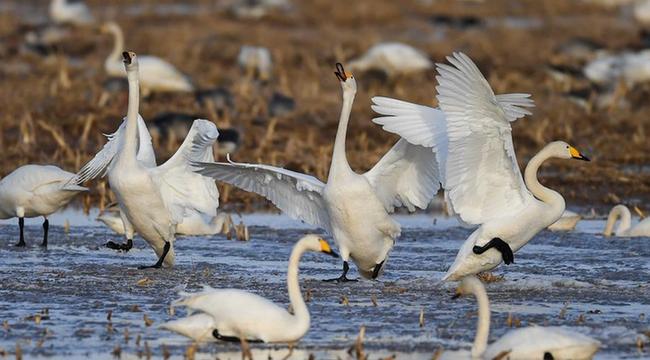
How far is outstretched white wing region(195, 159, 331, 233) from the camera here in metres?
10.1

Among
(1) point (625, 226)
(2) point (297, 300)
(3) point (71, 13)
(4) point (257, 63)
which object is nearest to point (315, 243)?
(2) point (297, 300)

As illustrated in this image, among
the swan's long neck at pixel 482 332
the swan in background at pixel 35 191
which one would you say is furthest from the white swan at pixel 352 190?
the swan's long neck at pixel 482 332

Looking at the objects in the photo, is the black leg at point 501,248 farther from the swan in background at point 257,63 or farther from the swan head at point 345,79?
the swan in background at point 257,63

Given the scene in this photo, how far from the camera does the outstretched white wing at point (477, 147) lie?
30.2 ft

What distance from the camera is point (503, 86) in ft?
67.3

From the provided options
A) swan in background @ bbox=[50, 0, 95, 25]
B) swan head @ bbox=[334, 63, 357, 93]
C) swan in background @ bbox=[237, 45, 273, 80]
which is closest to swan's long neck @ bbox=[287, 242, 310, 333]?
swan head @ bbox=[334, 63, 357, 93]

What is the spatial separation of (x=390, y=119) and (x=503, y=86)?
10.8 meters

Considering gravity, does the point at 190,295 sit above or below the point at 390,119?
below

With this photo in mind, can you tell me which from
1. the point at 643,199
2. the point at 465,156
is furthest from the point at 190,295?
the point at 643,199

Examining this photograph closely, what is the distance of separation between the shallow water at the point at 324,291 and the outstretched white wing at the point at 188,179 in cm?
43

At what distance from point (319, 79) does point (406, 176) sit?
11.6 m

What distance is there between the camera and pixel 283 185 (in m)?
10.4

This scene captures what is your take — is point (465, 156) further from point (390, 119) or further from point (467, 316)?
point (467, 316)

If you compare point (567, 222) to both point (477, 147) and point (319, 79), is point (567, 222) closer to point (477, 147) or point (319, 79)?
point (477, 147)
